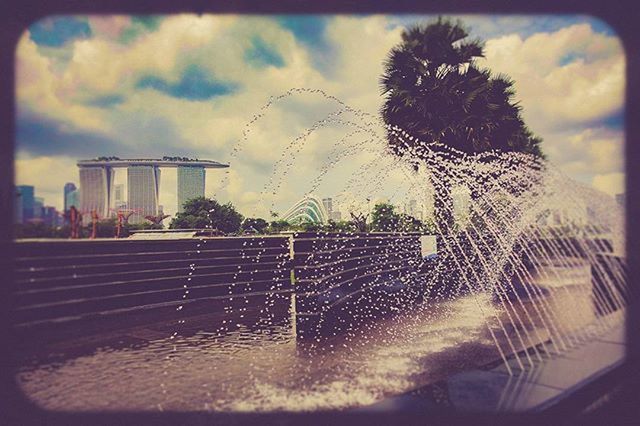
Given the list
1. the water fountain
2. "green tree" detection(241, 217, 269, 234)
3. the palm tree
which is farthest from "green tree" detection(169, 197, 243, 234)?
the water fountain

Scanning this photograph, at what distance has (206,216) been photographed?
73938mm

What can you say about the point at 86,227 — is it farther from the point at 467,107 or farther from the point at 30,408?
the point at 467,107

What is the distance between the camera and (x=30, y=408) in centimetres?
441

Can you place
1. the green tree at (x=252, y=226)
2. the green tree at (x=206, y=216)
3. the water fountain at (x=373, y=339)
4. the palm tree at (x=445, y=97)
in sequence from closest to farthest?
the water fountain at (x=373, y=339) < the palm tree at (x=445, y=97) < the green tree at (x=252, y=226) < the green tree at (x=206, y=216)

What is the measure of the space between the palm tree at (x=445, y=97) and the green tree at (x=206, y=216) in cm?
5915

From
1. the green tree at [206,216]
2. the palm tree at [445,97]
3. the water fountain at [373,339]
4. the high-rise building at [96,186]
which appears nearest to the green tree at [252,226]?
the water fountain at [373,339]

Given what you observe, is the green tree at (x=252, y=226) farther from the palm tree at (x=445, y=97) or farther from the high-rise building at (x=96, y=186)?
the high-rise building at (x=96, y=186)

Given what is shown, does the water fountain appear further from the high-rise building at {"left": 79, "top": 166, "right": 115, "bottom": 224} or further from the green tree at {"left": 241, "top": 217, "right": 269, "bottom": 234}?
the high-rise building at {"left": 79, "top": 166, "right": 115, "bottom": 224}

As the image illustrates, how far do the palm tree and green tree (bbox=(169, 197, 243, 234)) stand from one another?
59150 mm

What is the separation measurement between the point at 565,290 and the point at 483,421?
30.0 ft

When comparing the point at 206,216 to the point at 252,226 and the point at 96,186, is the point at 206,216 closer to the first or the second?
the point at 252,226

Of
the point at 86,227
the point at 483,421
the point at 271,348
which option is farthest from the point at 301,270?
the point at 483,421

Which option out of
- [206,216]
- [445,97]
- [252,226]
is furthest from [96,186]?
[445,97]

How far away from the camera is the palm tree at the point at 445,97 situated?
15312 millimetres
